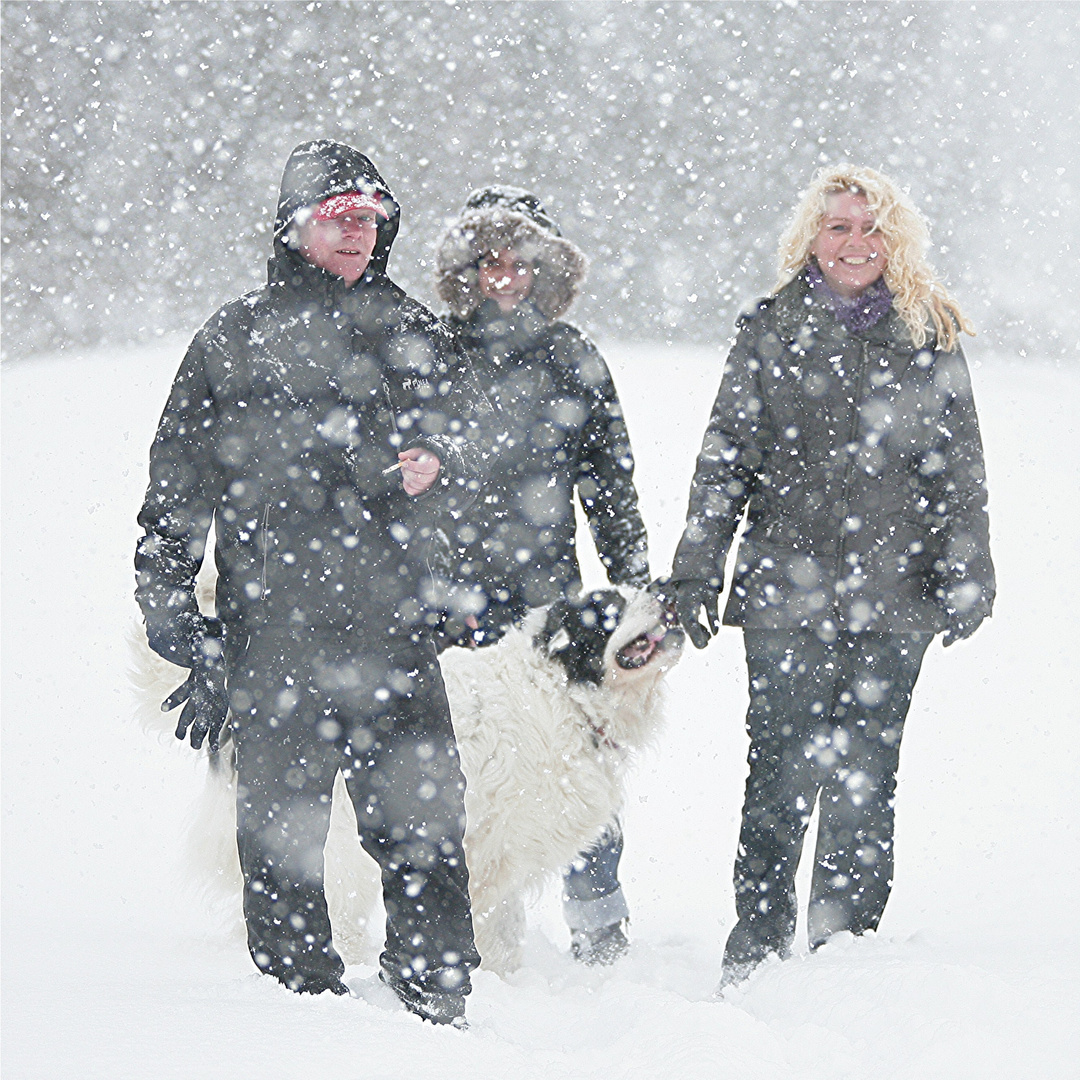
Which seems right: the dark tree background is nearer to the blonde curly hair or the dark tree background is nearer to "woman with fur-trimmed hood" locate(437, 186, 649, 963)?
"woman with fur-trimmed hood" locate(437, 186, 649, 963)

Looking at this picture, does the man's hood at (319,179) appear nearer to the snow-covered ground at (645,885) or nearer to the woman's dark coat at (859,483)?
the woman's dark coat at (859,483)

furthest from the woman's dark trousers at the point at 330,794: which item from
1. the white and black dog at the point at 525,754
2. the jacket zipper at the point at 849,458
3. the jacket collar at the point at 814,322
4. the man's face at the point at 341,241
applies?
the jacket collar at the point at 814,322

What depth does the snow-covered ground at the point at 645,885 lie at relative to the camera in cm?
184

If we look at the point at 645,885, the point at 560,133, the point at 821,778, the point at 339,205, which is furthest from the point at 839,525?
the point at 560,133

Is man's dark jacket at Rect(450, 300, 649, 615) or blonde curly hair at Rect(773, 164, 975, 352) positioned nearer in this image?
blonde curly hair at Rect(773, 164, 975, 352)

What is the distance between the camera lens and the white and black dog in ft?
9.10

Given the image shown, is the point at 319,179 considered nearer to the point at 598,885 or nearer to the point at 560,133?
the point at 598,885

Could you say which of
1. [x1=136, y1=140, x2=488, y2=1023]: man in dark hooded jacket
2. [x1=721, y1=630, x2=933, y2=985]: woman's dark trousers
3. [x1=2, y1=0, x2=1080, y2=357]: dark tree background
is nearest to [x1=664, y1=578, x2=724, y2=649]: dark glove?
[x1=721, y1=630, x2=933, y2=985]: woman's dark trousers

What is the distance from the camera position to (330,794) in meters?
2.07

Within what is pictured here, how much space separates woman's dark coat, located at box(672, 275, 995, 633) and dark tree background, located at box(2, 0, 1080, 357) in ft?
26.6

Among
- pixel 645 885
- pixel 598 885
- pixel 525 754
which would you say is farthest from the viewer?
pixel 645 885

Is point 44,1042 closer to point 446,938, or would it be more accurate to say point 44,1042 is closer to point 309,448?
point 446,938

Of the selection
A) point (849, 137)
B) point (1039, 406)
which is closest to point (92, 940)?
point (1039, 406)

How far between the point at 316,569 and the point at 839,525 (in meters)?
1.24
